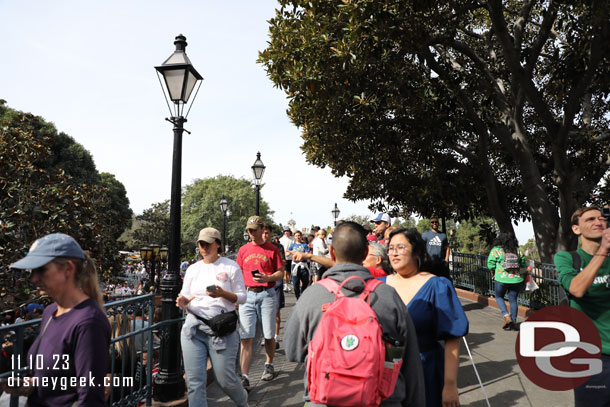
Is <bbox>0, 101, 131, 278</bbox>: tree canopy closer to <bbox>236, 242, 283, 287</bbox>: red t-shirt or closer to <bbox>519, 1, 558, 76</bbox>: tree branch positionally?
<bbox>236, 242, 283, 287</bbox>: red t-shirt

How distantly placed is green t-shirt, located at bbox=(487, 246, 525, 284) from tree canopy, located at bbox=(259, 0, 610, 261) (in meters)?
4.52

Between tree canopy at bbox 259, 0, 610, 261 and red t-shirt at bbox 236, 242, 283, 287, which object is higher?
tree canopy at bbox 259, 0, 610, 261

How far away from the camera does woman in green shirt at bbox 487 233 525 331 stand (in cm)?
823

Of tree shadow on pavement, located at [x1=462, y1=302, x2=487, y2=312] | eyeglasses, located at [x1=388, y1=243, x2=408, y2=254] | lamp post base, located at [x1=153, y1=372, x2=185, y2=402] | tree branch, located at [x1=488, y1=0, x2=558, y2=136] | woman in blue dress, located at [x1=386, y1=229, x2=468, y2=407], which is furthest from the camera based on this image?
tree shadow on pavement, located at [x1=462, y1=302, x2=487, y2=312]

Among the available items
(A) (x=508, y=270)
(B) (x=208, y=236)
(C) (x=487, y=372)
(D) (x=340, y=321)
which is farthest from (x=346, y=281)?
(A) (x=508, y=270)

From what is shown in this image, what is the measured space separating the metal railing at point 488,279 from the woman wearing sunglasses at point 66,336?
7.42 meters

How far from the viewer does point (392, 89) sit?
11.2 m

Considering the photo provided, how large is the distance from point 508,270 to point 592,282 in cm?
582

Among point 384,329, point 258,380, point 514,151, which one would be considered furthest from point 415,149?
point 384,329

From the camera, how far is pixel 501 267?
330 inches

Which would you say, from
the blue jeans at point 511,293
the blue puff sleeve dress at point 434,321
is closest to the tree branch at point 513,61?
the blue jeans at point 511,293

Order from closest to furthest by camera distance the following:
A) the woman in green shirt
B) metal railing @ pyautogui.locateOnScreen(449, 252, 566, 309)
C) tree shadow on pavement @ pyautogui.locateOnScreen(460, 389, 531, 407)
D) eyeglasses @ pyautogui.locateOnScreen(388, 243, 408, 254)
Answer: eyeglasses @ pyautogui.locateOnScreen(388, 243, 408, 254) < tree shadow on pavement @ pyautogui.locateOnScreen(460, 389, 531, 407) < the woman in green shirt < metal railing @ pyautogui.locateOnScreen(449, 252, 566, 309)

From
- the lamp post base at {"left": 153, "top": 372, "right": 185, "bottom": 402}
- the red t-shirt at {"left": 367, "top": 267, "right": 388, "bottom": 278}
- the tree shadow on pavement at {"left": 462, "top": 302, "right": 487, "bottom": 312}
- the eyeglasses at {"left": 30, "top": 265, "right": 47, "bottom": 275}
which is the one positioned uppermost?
the eyeglasses at {"left": 30, "top": 265, "right": 47, "bottom": 275}

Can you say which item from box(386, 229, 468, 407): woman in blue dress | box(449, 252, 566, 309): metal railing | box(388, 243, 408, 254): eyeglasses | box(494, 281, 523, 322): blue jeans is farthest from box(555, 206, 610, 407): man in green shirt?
box(494, 281, 523, 322): blue jeans
